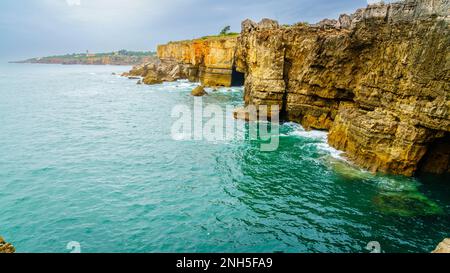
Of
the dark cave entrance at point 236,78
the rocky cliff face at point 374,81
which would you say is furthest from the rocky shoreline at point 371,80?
the dark cave entrance at point 236,78

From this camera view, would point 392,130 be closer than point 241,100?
Yes

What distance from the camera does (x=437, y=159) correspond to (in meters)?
24.5

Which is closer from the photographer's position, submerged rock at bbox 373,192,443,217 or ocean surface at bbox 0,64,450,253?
ocean surface at bbox 0,64,450,253

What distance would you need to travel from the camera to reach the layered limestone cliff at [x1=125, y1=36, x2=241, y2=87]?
255 ft

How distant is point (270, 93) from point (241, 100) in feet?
72.2

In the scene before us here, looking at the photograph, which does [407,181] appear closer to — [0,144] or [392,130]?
[392,130]

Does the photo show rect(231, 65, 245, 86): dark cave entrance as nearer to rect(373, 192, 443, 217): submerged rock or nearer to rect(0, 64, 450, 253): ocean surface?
rect(0, 64, 450, 253): ocean surface

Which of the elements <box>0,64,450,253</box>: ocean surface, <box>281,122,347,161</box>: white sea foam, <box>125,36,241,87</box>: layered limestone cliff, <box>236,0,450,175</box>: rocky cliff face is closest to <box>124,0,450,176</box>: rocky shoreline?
<box>236,0,450,175</box>: rocky cliff face

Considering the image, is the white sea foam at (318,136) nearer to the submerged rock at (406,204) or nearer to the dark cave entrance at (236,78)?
the submerged rock at (406,204)

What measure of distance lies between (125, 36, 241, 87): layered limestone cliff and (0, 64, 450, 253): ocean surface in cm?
4753

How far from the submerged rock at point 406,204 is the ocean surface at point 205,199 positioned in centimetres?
7

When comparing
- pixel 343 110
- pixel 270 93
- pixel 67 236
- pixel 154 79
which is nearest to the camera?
pixel 67 236
